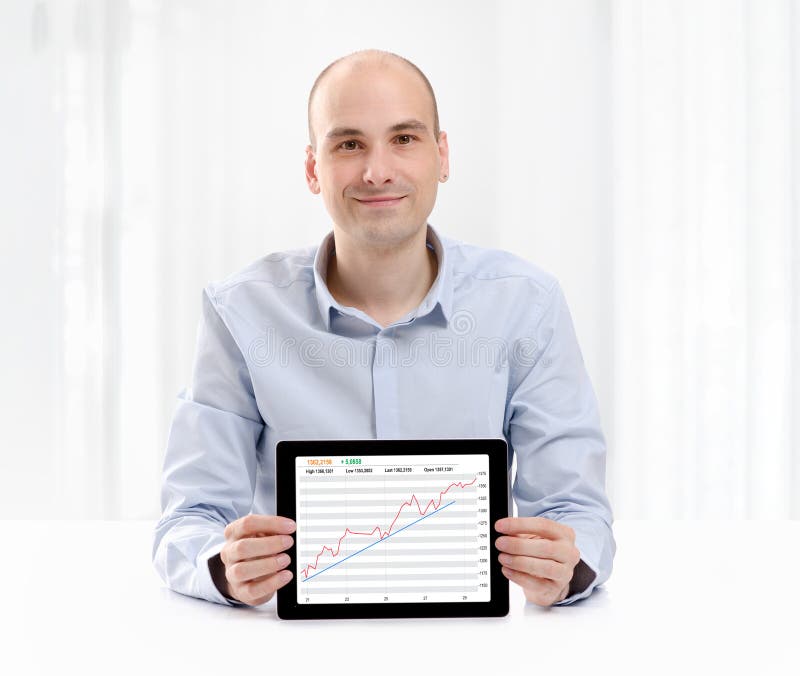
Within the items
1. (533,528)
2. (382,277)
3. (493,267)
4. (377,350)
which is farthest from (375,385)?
(533,528)

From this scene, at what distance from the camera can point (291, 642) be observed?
0.82m

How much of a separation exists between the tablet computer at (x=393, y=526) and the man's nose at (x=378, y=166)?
411mm

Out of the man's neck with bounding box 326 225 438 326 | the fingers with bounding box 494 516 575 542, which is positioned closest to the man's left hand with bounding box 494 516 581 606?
the fingers with bounding box 494 516 575 542

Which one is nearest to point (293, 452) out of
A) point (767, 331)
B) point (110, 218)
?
point (767, 331)

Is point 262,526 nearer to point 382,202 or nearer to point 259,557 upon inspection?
point 259,557

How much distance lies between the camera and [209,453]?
118 cm

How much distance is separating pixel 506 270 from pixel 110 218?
6.60 ft

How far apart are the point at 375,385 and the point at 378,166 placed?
0.95ft

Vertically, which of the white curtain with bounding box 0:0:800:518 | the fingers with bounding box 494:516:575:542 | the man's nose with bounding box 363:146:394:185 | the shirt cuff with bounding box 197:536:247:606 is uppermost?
the white curtain with bounding box 0:0:800:518

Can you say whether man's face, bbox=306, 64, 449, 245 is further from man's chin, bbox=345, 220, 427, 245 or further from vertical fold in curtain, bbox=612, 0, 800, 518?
vertical fold in curtain, bbox=612, 0, 800, 518

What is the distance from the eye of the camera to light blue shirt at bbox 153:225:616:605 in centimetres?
118

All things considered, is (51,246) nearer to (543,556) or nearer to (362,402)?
(362,402)

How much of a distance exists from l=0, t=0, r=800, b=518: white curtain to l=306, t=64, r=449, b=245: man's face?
1.67 metres

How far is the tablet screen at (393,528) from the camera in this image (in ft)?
2.89
